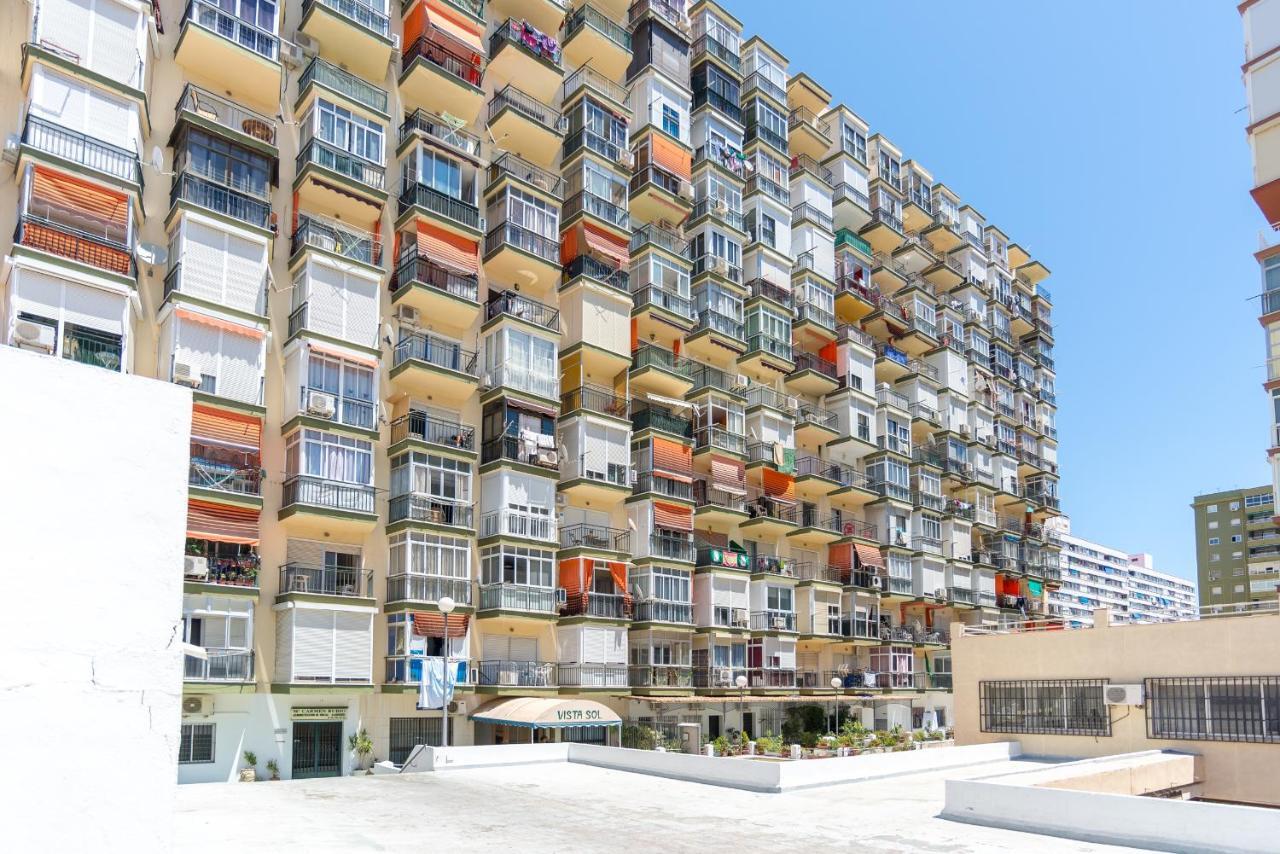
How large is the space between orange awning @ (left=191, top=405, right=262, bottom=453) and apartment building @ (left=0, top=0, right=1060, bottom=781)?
9 cm

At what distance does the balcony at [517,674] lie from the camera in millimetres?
37625

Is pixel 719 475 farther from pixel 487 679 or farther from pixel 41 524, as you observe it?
pixel 41 524

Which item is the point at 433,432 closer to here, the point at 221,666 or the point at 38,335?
the point at 221,666

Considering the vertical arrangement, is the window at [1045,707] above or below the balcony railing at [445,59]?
below

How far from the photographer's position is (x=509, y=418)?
4047 cm

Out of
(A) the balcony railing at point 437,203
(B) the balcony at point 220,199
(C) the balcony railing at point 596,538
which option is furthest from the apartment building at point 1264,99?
(B) the balcony at point 220,199

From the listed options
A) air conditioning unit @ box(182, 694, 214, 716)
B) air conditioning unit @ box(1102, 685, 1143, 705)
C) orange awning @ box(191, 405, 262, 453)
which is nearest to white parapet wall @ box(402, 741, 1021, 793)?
air conditioning unit @ box(1102, 685, 1143, 705)

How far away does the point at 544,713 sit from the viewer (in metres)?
35.1

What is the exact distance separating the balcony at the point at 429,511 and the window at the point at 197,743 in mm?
9106

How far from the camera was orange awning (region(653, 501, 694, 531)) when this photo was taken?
45.1 meters

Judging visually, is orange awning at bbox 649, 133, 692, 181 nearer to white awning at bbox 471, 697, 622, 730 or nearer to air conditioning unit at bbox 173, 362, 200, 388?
air conditioning unit at bbox 173, 362, 200, 388

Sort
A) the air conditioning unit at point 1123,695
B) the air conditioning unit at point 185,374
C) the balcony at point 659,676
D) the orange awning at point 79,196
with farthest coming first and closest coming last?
the balcony at point 659,676
the air conditioning unit at point 1123,695
the air conditioning unit at point 185,374
the orange awning at point 79,196

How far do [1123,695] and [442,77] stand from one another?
111 feet

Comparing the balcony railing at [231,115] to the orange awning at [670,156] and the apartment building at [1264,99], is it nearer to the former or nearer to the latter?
the orange awning at [670,156]
